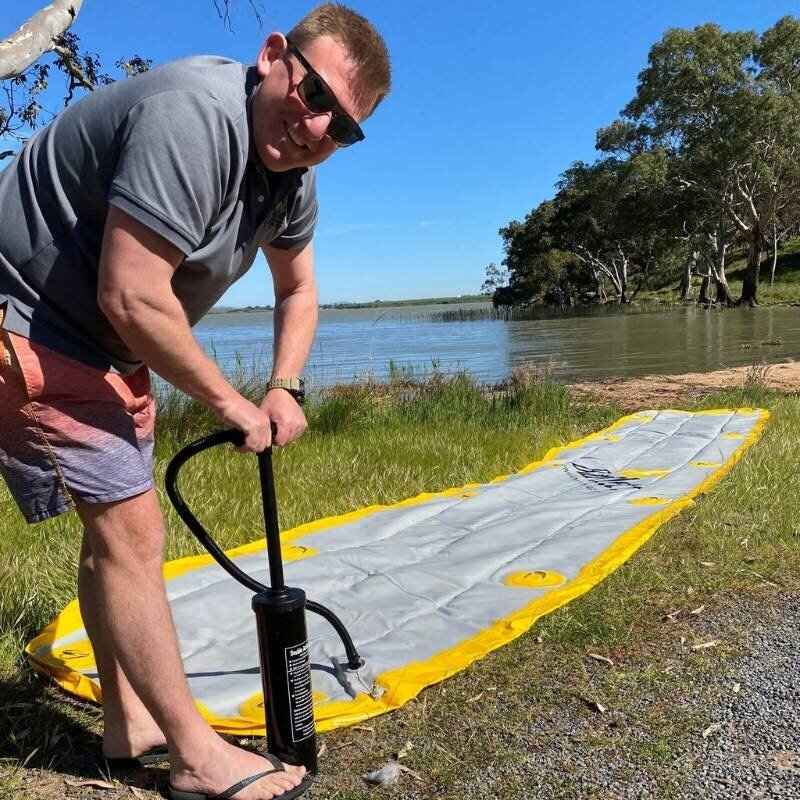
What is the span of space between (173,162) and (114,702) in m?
1.22

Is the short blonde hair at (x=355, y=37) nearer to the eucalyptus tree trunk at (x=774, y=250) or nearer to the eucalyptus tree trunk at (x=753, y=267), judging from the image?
the eucalyptus tree trunk at (x=753, y=267)

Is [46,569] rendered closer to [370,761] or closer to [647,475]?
[370,761]

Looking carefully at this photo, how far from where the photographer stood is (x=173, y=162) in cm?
139

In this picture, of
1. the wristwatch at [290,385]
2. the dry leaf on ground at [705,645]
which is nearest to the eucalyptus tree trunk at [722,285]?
the dry leaf on ground at [705,645]

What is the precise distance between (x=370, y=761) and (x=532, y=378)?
5.80 metres

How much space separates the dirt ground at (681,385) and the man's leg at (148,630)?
20.8 feet

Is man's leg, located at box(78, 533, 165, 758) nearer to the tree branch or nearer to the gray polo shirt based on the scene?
the gray polo shirt

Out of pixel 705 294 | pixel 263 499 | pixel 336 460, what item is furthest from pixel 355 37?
pixel 705 294

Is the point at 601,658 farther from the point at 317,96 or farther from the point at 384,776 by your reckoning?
the point at 317,96

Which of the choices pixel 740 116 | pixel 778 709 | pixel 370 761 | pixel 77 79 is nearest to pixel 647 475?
pixel 778 709

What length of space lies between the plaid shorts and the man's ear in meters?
0.69

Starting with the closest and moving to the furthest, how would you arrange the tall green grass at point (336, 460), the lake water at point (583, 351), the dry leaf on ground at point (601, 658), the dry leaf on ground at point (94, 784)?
1. the dry leaf on ground at point (94, 784)
2. the dry leaf on ground at point (601, 658)
3. the tall green grass at point (336, 460)
4. the lake water at point (583, 351)

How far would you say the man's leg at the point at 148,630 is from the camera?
158cm

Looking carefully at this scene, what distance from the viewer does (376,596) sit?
279 cm
